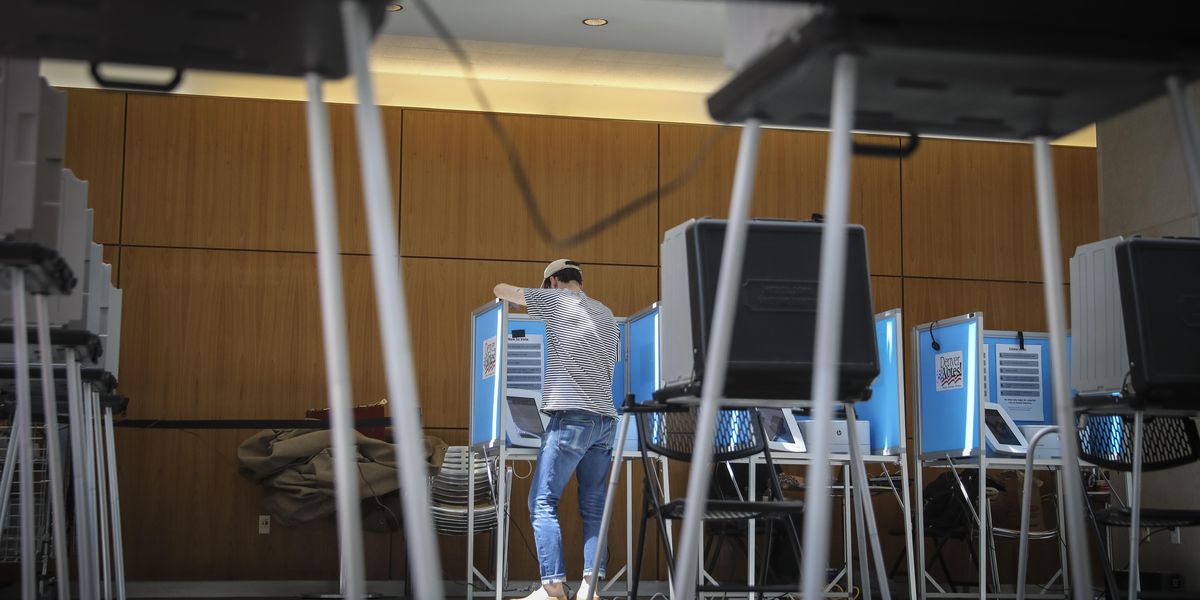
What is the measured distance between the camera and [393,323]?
110cm

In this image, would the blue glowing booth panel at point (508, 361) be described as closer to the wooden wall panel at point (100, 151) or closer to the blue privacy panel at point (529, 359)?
the blue privacy panel at point (529, 359)

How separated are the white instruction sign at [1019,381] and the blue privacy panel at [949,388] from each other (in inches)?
20.8

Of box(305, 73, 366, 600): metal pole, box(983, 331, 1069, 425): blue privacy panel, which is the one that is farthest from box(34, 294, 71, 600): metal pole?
box(983, 331, 1069, 425): blue privacy panel

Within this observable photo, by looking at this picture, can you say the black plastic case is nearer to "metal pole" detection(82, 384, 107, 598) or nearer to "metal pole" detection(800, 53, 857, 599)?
"metal pole" detection(800, 53, 857, 599)

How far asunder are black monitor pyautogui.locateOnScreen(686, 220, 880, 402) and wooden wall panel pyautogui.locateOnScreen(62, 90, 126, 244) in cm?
465

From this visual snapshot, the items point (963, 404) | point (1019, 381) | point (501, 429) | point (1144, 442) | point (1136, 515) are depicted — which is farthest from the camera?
point (1019, 381)

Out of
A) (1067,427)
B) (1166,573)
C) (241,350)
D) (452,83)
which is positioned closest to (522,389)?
(241,350)

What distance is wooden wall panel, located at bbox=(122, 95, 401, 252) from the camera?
21.4 ft

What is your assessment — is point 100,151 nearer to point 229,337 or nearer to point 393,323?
point 229,337

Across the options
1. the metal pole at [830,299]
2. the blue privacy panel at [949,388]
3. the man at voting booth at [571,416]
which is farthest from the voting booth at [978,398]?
the metal pole at [830,299]

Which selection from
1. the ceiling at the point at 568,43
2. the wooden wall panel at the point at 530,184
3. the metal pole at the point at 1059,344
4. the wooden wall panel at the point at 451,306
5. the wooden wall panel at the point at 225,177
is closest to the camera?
the metal pole at the point at 1059,344

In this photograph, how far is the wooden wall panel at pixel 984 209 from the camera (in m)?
7.29

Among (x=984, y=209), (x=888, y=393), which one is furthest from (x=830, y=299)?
(x=984, y=209)

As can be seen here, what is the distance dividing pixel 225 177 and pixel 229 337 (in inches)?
35.2
